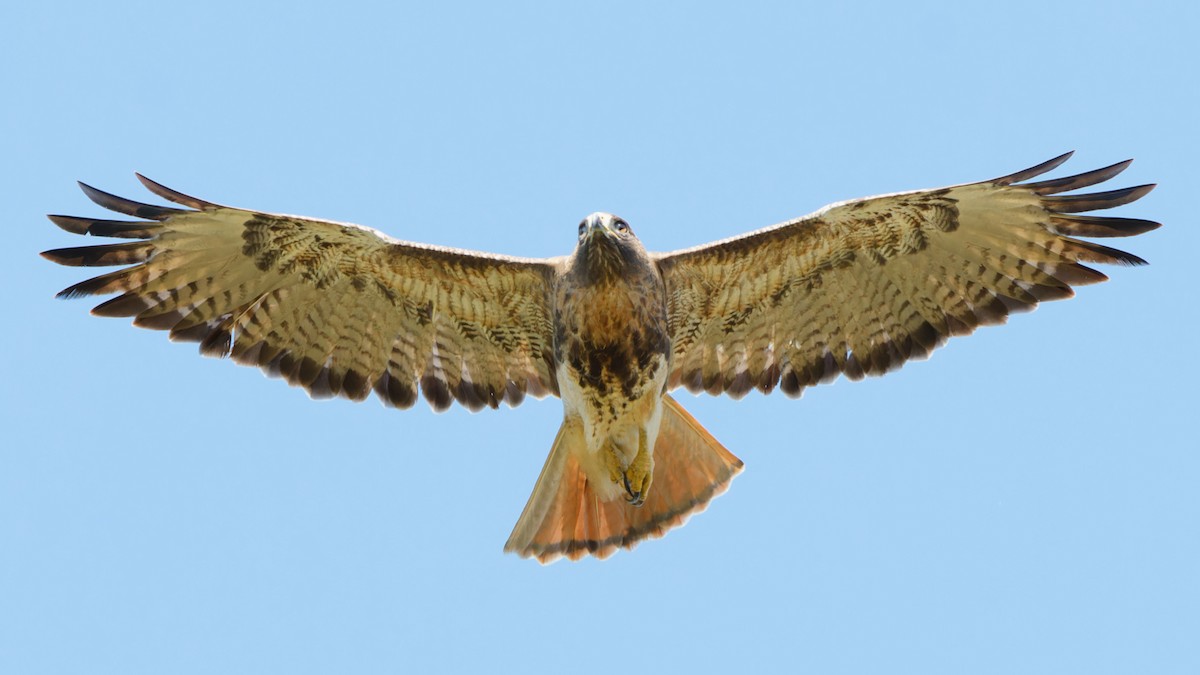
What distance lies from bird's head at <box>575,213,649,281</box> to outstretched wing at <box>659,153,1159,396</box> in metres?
0.46

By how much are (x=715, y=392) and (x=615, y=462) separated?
0.86 metres

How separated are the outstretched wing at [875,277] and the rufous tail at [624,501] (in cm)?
42

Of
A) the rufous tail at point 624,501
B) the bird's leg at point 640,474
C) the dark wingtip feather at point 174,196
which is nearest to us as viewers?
the dark wingtip feather at point 174,196

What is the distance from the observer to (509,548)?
33.4 ft

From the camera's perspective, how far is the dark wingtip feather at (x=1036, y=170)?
8.91m

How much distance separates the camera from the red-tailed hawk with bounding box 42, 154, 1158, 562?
365 inches

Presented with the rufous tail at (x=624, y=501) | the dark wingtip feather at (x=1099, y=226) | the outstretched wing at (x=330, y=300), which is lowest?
the rufous tail at (x=624, y=501)

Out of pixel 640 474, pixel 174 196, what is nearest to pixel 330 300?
pixel 174 196

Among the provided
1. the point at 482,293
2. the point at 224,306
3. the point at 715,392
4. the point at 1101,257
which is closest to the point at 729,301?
the point at 715,392

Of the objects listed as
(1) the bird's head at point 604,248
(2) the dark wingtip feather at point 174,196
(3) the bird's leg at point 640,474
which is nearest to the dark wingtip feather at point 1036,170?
(1) the bird's head at point 604,248

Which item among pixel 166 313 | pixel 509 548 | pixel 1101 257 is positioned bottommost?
pixel 509 548

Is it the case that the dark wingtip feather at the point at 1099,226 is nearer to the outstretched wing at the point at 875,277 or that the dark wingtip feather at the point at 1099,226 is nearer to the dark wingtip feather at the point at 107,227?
the outstretched wing at the point at 875,277

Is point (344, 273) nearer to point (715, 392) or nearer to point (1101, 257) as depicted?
point (715, 392)

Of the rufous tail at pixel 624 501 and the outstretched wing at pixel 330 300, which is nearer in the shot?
the outstretched wing at pixel 330 300
